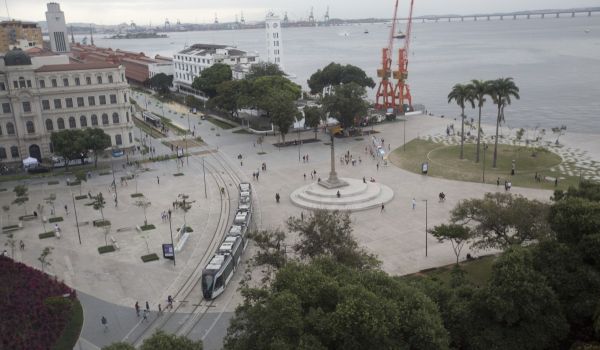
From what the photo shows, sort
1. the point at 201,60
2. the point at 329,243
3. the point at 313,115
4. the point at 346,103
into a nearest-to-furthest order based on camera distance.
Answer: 1. the point at 329,243
2. the point at 346,103
3. the point at 313,115
4. the point at 201,60

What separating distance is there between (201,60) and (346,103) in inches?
2513

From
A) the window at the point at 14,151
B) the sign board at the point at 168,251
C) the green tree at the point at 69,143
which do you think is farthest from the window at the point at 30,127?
the sign board at the point at 168,251

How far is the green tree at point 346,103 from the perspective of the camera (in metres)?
79.0

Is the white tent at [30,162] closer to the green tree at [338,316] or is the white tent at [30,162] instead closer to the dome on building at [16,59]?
the dome on building at [16,59]

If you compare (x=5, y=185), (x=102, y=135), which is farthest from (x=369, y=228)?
(x=5, y=185)

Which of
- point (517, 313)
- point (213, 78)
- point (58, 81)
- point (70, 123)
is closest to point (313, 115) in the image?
point (70, 123)

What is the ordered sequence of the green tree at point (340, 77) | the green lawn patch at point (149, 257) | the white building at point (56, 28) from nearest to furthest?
1. the green lawn patch at point (149, 257)
2. the green tree at point (340, 77)
3. the white building at point (56, 28)

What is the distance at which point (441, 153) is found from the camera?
72.6 m

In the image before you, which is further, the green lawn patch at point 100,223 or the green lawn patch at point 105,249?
the green lawn patch at point 100,223

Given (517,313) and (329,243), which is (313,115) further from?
(517,313)

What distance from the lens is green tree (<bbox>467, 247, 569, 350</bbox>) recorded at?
81.6ft

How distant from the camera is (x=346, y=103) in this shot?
78812mm

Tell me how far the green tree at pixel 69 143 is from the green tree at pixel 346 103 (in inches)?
1382

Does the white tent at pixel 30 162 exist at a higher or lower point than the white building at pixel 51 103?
lower
